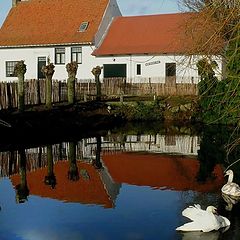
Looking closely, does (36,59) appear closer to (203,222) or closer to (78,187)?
(78,187)

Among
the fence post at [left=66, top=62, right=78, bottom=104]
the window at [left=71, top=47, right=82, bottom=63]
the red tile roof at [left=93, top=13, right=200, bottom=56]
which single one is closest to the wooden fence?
the fence post at [left=66, top=62, right=78, bottom=104]

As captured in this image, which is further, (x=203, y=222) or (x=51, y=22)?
(x=51, y=22)

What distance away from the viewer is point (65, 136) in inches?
929

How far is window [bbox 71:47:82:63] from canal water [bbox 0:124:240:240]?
1926 centimetres

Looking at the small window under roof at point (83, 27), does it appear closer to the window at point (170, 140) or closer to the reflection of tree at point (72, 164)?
the window at point (170, 140)

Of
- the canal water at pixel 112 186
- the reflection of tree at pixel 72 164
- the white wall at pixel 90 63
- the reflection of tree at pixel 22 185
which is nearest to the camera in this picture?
the canal water at pixel 112 186

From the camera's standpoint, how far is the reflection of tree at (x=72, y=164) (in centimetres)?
1599

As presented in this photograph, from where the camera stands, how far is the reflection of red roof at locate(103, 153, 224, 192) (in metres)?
14.8

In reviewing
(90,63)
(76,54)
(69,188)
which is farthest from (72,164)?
(76,54)

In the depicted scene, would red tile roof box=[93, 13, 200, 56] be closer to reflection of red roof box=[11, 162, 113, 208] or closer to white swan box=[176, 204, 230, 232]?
reflection of red roof box=[11, 162, 113, 208]

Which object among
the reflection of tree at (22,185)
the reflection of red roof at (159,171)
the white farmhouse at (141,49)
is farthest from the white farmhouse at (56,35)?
the reflection of tree at (22,185)

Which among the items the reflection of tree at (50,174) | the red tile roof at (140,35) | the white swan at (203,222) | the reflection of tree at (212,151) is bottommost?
the reflection of tree at (50,174)

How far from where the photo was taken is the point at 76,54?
4319 centimetres

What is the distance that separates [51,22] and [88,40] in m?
5.60
